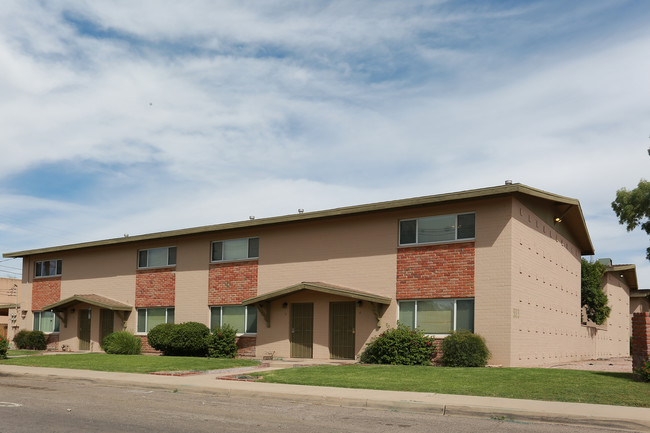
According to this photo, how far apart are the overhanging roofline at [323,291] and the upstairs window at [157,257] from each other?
7036mm

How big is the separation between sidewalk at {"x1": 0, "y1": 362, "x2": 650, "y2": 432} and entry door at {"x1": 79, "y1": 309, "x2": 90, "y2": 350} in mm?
16448

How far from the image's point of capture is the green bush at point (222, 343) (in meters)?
27.1

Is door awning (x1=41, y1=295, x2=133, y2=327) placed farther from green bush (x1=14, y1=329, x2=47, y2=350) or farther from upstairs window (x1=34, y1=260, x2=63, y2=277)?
upstairs window (x1=34, y1=260, x2=63, y2=277)

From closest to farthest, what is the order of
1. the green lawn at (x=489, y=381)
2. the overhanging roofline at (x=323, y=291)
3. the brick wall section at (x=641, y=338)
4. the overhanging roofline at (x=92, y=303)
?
the green lawn at (x=489, y=381)
the brick wall section at (x=641, y=338)
the overhanging roofline at (x=323, y=291)
the overhanging roofline at (x=92, y=303)

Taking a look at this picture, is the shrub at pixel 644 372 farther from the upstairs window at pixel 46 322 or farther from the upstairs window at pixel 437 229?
the upstairs window at pixel 46 322

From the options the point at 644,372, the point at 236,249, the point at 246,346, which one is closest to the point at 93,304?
the point at 236,249

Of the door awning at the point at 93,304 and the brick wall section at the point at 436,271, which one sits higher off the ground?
the brick wall section at the point at 436,271

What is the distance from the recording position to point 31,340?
118 feet

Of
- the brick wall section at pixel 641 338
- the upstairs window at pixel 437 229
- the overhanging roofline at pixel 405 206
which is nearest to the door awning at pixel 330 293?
the upstairs window at pixel 437 229

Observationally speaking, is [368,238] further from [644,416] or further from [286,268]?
[644,416]

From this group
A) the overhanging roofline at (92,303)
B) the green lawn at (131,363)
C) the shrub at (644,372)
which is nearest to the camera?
the shrub at (644,372)

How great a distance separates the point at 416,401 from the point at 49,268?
3067cm

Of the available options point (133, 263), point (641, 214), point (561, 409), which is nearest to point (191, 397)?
point (561, 409)

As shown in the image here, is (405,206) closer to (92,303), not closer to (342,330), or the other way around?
(342,330)
